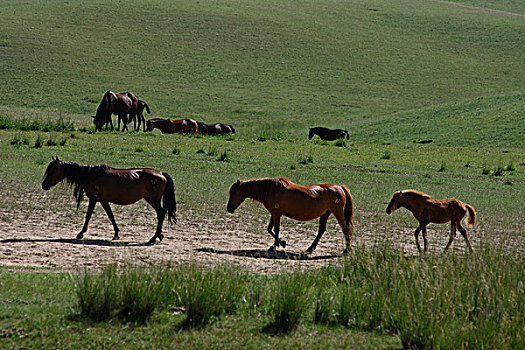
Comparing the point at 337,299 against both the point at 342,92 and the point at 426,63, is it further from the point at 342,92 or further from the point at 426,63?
the point at 426,63

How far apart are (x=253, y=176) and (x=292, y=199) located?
10075mm

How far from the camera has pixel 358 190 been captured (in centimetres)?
1939

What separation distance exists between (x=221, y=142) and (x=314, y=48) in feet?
163

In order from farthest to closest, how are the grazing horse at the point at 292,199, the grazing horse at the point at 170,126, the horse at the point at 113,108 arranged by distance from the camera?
the grazing horse at the point at 170,126
the horse at the point at 113,108
the grazing horse at the point at 292,199

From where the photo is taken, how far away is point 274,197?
36.3 ft

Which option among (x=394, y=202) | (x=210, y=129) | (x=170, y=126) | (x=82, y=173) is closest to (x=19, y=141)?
(x=170, y=126)

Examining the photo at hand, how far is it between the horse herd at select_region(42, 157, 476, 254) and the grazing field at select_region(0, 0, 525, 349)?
603mm

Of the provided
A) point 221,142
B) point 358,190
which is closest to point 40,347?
point 358,190

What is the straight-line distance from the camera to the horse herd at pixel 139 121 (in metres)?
33.2

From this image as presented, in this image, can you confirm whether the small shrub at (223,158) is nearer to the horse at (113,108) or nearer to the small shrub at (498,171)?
the horse at (113,108)

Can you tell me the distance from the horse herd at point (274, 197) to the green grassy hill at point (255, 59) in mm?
32605

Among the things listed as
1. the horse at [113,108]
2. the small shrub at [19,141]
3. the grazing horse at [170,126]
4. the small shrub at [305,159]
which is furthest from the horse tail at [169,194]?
the grazing horse at [170,126]

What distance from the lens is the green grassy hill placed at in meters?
57.2

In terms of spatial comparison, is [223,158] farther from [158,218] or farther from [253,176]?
[158,218]
